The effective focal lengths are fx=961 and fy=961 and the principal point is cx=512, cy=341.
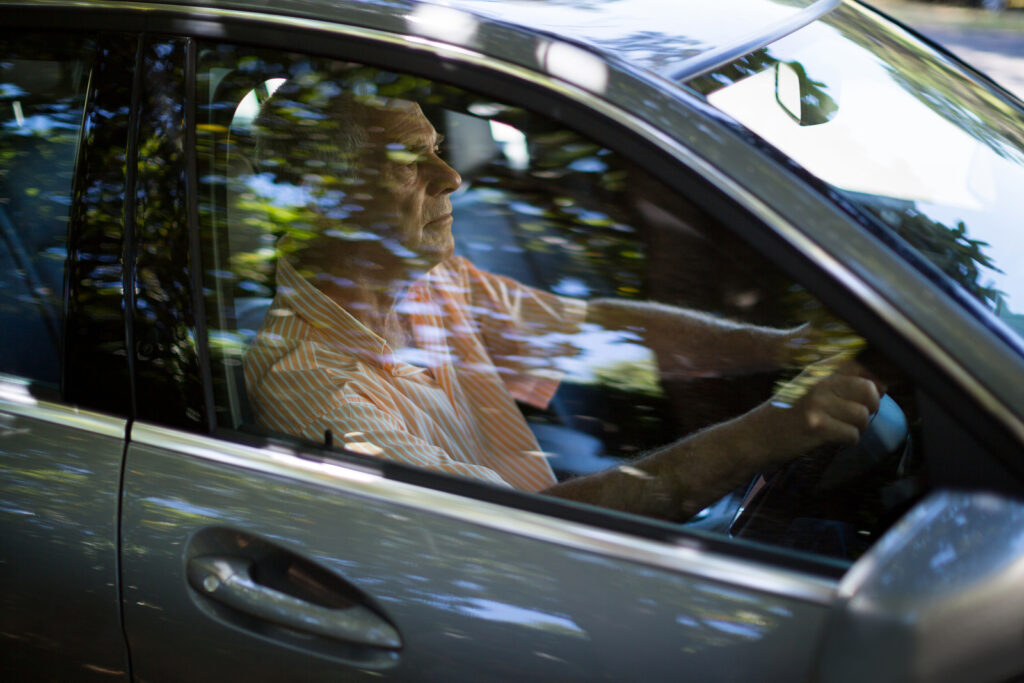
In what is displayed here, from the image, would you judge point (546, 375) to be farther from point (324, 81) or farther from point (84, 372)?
point (84, 372)

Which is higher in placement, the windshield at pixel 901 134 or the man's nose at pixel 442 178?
the windshield at pixel 901 134

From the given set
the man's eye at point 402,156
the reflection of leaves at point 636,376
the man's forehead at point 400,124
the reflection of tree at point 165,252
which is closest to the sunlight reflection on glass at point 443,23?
the man's forehead at point 400,124

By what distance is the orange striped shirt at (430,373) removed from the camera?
1.42 metres

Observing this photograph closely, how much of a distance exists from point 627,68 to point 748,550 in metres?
0.61

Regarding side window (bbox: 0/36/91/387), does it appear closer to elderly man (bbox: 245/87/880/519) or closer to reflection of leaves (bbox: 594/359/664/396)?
elderly man (bbox: 245/87/880/519)

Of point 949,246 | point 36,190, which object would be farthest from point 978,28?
point 36,190

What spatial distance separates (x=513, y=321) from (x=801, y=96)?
0.59 meters

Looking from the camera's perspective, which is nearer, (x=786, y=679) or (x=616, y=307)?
(x=786, y=679)

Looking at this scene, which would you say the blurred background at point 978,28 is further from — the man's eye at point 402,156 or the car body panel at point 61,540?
the car body panel at point 61,540

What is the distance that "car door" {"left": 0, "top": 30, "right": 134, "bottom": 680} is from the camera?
53.5 inches

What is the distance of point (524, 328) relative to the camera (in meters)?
1.47

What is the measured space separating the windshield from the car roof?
0.15 feet

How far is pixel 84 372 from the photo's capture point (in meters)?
1.40

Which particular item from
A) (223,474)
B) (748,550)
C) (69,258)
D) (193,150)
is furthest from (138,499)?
(748,550)
